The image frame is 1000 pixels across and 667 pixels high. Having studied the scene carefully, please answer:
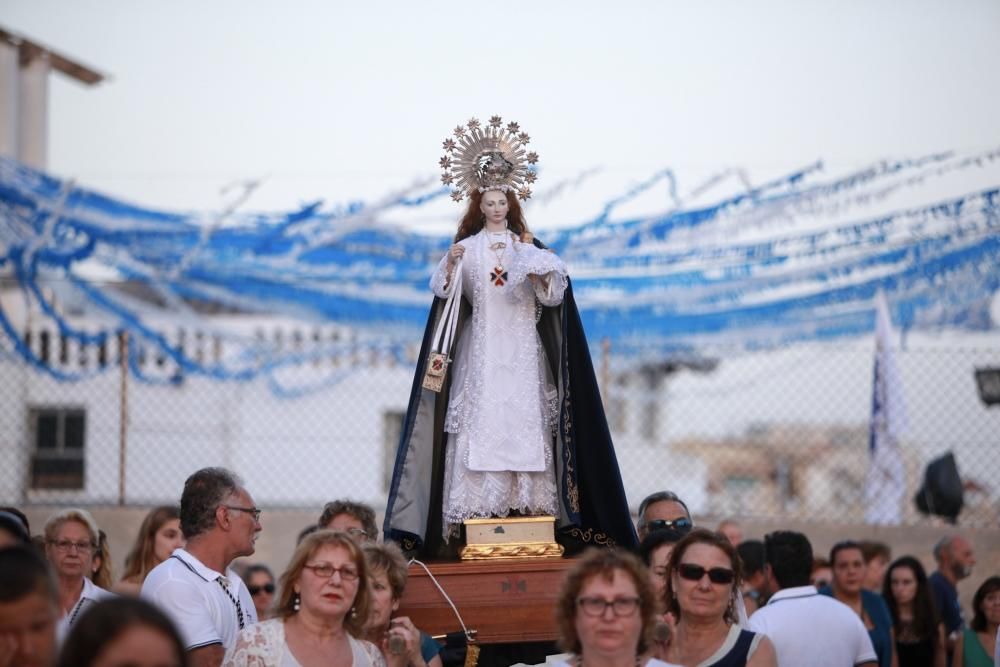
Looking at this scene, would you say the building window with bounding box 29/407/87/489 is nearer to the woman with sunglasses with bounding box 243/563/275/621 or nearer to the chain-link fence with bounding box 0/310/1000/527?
the chain-link fence with bounding box 0/310/1000/527

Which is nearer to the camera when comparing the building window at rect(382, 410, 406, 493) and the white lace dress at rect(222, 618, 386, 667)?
the white lace dress at rect(222, 618, 386, 667)

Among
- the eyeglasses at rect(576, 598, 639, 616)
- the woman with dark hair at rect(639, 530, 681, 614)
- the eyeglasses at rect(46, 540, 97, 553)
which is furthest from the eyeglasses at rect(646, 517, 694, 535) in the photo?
the eyeglasses at rect(46, 540, 97, 553)

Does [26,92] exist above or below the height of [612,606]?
above

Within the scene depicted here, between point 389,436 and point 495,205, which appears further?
point 389,436

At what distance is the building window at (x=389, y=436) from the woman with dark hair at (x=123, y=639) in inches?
458

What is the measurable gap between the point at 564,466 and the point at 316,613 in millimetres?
1687

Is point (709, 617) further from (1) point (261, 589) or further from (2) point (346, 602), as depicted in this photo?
(1) point (261, 589)

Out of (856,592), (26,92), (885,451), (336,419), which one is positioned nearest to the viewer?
(856,592)

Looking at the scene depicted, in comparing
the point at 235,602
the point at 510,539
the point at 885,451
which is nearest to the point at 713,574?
the point at 510,539

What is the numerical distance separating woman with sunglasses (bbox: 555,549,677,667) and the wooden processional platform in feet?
4.18

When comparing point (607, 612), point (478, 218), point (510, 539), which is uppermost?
point (478, 218)

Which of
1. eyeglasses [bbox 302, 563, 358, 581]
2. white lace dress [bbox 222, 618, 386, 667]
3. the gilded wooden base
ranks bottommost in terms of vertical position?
white lace dress [bbox 222, 618, 386, 667]

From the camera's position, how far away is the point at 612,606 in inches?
167

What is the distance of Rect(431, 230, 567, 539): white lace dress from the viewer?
6086 millimetres
